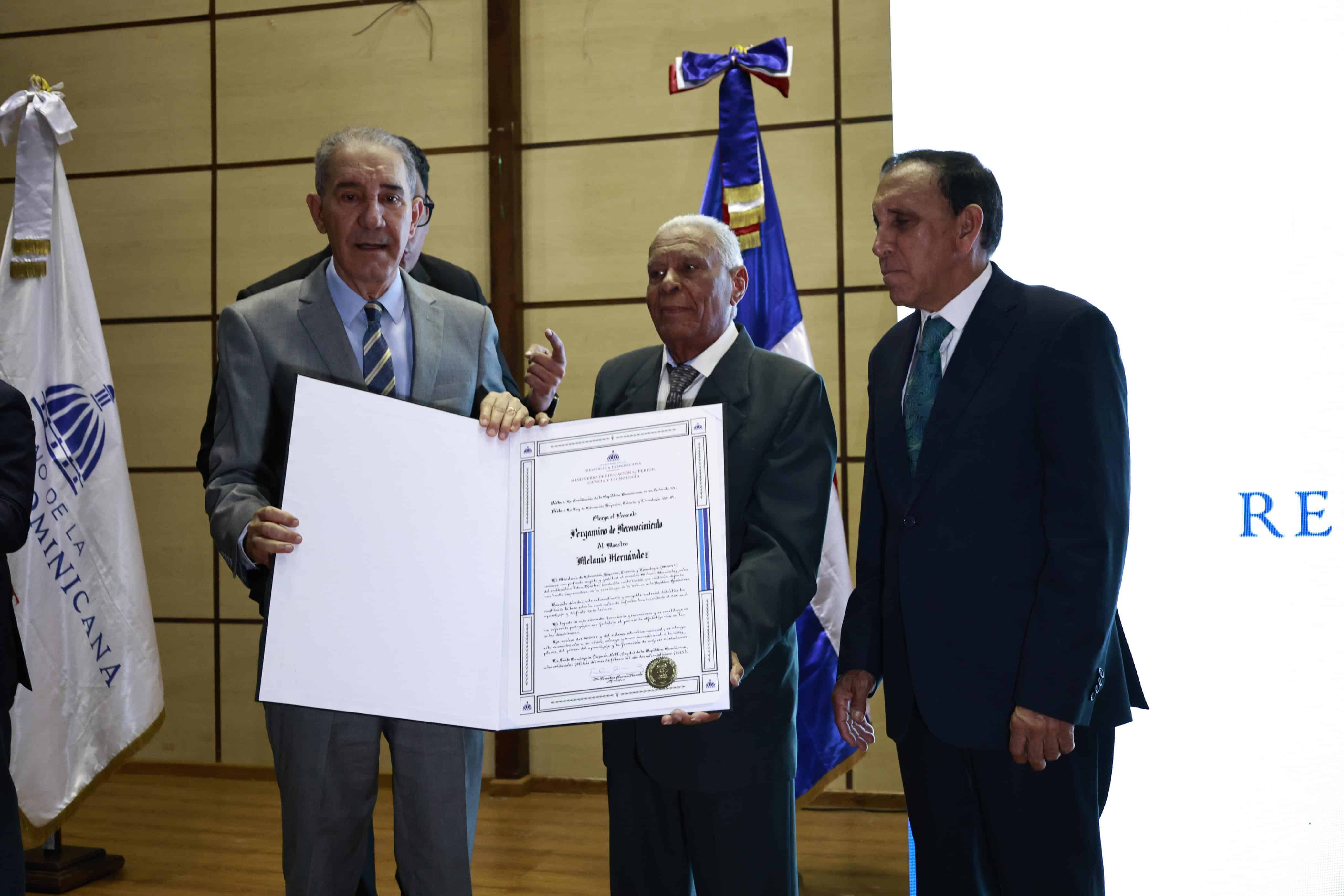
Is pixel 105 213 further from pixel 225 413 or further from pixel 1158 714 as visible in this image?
pixel 1158 714

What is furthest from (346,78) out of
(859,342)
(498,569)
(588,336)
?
(498,569)

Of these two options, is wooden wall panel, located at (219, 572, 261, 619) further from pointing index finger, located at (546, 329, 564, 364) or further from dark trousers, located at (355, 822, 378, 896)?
pointing index finger, located at (546, 329, 564, 364)

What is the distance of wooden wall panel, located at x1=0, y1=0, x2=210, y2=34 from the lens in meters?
4.59

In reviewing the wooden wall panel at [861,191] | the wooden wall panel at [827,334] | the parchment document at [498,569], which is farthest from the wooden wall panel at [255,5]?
the parchment document at [498,569]

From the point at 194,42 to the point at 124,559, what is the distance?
250cm

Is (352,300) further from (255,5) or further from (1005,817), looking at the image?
(255,5)

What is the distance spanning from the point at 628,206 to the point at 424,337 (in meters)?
2.54

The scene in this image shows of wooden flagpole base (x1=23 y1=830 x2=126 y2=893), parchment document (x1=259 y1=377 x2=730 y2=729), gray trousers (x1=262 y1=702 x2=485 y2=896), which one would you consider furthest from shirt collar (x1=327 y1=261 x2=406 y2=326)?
wooden flagpole base (x1=23 y1=830 x2=126 y2=893)

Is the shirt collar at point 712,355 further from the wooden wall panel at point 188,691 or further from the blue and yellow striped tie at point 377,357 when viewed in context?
the wooden wall panel at point 188,691

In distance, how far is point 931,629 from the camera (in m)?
1.66

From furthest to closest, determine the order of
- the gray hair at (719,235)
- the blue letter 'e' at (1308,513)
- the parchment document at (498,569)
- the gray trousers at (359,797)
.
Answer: the blue letter 'e' at (1308,513), the gray hair at (719,235), the gray trousers at (359,797), the parchment document at (498,569)

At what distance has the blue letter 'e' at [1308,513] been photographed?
232cm

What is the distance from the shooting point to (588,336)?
13.9 ft

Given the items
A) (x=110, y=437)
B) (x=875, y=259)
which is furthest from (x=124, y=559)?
(x=875, y=259)
